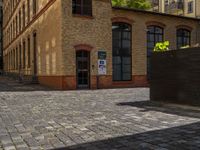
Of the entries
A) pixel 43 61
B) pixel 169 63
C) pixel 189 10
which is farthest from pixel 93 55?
pixel 189 10

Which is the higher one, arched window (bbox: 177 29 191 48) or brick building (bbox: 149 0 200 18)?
brick building (bbox: 149 0 200 18)

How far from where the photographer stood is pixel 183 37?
2812cm

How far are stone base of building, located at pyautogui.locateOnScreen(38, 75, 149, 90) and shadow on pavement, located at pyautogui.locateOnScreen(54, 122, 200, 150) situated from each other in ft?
46.5

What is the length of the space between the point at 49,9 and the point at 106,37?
509 centimetres

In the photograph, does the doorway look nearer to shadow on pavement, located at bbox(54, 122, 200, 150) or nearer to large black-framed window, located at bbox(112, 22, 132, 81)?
large black-framed window, located at bbox(112, 22, 132, 81)

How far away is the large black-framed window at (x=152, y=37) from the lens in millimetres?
25672

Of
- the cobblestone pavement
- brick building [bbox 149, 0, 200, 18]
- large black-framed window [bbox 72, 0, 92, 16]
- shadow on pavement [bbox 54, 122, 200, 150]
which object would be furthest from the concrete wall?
brick building [bbox 149, 0, 200, 18]

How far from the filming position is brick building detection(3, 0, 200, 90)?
2114 cm

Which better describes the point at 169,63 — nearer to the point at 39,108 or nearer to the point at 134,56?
the point at 39,108

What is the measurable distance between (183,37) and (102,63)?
9.82m

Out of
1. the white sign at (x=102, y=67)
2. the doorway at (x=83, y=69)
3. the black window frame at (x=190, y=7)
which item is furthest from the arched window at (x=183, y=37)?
the black window frame at (x=190, y=7)

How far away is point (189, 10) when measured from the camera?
44.2 meters

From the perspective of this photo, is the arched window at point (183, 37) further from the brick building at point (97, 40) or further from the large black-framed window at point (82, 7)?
the large black-framed window at point (82, 7)

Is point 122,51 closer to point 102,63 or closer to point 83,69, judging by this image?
point 102,63
